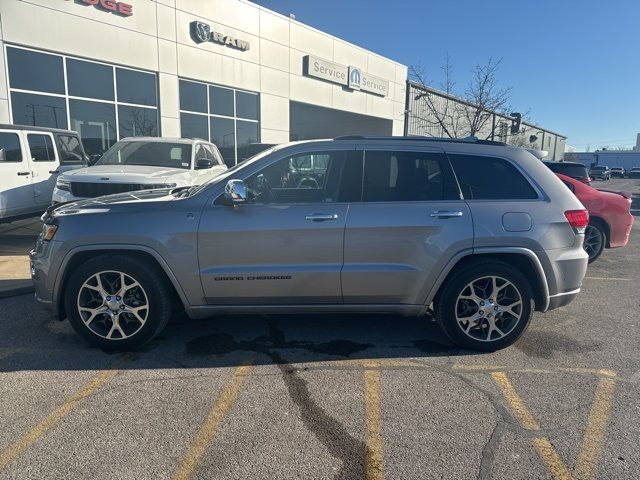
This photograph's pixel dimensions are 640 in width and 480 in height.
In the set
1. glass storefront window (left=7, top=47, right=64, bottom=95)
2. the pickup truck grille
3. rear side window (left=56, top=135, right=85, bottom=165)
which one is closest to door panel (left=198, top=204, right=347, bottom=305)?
the pickup truck grille

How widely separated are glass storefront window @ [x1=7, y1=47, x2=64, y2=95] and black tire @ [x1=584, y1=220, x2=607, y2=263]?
13166 millimetres

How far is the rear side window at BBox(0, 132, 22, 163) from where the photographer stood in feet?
26.9

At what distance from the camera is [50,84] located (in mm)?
12188

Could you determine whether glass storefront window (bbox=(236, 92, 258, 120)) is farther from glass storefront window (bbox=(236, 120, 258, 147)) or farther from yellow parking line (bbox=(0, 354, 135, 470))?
yellow parking line (bbox=(0, 354, 135, 470))

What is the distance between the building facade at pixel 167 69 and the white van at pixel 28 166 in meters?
3.23

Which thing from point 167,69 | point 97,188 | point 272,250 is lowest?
point 272,250

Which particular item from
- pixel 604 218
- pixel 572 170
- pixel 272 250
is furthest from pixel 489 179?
pixel 572 170

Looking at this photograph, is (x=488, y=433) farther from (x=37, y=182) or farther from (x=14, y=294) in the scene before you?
(x=37, y=182)

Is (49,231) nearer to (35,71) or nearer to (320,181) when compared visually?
(320,181)

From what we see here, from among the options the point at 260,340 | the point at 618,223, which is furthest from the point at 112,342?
the point at 618,223

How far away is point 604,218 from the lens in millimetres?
7527

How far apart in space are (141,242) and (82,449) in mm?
1644

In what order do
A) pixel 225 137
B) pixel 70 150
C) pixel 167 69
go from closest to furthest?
pixel 70 150 → pixel 167 69 → pixel 225 137

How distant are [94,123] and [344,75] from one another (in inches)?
511
